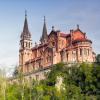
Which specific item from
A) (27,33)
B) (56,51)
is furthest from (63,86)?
(27,33)

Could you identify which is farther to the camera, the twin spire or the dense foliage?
the twin spire

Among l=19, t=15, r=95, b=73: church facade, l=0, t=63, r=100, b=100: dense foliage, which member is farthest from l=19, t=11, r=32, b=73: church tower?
l=0, t=63, r=100, b=100: dense foliage

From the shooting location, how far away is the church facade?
78938mm

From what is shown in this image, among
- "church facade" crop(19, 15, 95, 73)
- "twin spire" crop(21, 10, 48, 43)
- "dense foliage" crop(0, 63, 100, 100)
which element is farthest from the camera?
"twin spire" crop(21, 10, 48, 43)

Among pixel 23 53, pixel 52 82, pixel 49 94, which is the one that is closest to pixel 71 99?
pixel 49 94

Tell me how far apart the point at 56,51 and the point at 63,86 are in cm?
1045

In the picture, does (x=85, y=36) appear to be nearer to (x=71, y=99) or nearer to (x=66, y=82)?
(x=66, y=82)

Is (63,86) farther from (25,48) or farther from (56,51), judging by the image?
(25,48)

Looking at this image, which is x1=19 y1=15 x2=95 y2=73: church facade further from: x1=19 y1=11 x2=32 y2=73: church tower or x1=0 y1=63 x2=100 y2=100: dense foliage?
x1=0 y1=63 x2=100 y2=100: dense foliage

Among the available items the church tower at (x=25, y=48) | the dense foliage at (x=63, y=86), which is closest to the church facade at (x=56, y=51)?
the church tower at (x=25, y=48)

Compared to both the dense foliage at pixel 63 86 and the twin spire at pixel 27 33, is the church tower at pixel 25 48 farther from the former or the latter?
the dense foliage at pixel 63 86

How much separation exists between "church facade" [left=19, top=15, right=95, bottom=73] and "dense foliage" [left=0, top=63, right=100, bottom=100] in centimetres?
284

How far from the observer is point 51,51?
270 feet

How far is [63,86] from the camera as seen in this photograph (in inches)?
2872
